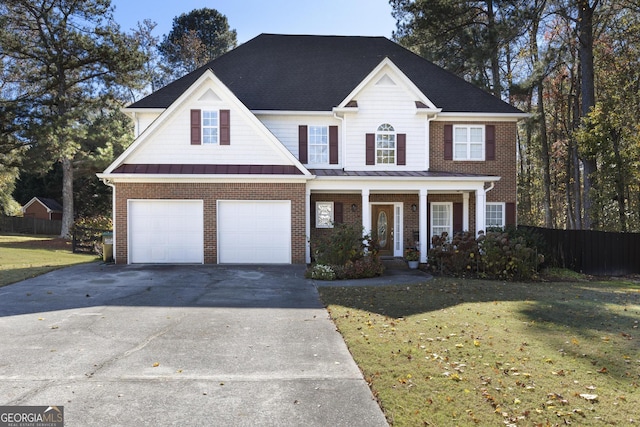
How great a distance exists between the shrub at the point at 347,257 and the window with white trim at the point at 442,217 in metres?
4.95

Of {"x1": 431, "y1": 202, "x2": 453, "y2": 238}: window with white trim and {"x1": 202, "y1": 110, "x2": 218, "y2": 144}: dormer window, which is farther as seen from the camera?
{"x1": 431, "y1": 202, "x2": 453, "y2": 238}: window with white trim

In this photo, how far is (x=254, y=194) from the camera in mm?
15883

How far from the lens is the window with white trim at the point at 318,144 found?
61.5 feet

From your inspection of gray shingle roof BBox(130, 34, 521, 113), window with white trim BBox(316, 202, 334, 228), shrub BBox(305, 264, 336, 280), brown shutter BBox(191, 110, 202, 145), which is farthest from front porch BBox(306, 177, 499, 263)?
brown shutter BBox(191, 110, 202, 145)

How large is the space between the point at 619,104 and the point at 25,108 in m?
30.0

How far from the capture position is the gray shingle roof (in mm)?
19047

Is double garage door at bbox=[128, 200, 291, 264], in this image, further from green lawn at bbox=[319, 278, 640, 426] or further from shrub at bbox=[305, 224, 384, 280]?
green lawn at bbox=[319, 278, 640, 426]

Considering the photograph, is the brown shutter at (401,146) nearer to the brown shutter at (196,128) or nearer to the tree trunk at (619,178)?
the brown shutter at (196,128)

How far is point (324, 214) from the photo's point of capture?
1861cm

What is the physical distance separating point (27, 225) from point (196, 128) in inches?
1384

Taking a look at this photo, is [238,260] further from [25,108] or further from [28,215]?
[28,215]

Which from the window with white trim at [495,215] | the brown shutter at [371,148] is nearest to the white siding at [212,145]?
the brown shutter at [371,148]

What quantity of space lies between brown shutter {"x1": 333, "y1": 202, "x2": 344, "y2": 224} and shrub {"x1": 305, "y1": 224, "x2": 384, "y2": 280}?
132 inches

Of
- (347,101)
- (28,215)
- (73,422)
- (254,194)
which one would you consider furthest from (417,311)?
(28,215)
